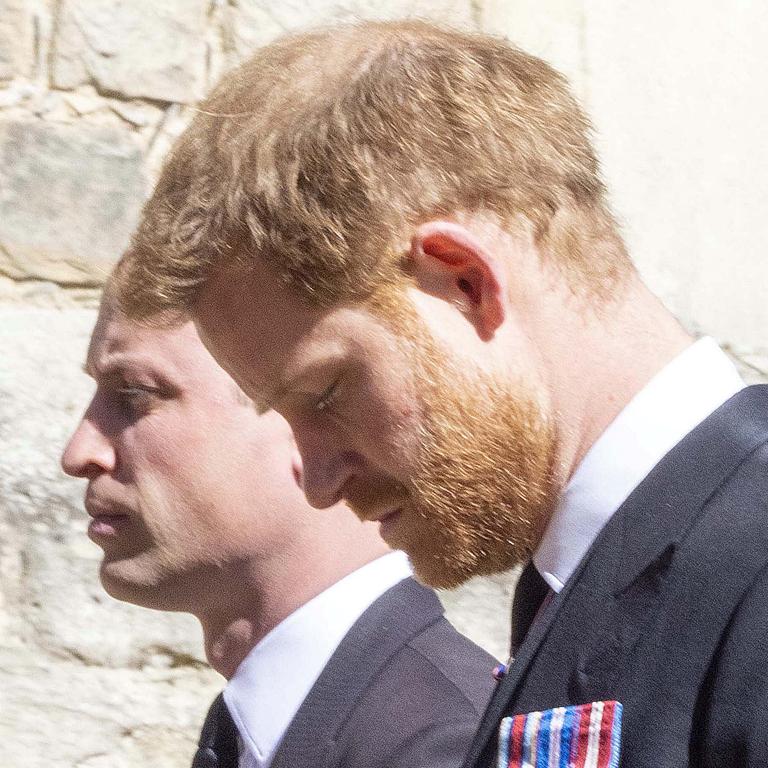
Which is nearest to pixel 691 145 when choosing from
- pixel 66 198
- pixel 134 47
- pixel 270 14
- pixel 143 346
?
pixel 270 14

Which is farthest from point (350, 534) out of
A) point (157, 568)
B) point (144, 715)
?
point (144, 715)

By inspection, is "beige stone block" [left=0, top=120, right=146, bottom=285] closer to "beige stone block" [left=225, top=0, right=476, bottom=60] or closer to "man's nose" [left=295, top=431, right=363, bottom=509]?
"beige stone block" [left=225, top=0, right=476, bottom=60]

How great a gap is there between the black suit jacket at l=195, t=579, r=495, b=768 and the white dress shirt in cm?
4

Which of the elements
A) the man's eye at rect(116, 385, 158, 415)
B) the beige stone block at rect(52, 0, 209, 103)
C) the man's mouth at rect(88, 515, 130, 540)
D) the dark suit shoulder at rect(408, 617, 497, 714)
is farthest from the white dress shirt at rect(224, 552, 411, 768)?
the beige stone block at rect(52, 0, 209, 103)

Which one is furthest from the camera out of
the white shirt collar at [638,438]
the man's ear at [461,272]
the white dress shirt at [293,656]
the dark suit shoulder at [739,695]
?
the white dress shirt at [293,656]

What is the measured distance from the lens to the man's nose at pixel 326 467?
4.61 feet

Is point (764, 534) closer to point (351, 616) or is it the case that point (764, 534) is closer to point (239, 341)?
point (239, 341)

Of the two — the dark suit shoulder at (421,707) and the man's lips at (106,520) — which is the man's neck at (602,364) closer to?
the dark suit shoulder at (421,707)

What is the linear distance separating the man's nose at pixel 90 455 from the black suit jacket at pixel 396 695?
1.60 ft

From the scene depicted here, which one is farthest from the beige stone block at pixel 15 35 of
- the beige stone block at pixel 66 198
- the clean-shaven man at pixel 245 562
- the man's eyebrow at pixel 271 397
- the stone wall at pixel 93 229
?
the man's eyebrow at pixel 271 397

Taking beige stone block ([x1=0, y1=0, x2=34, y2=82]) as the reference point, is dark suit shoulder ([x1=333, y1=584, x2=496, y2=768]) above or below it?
below

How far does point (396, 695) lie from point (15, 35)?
5.45 ft

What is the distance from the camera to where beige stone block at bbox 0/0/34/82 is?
→ 9.33ft

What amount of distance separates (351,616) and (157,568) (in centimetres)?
30
